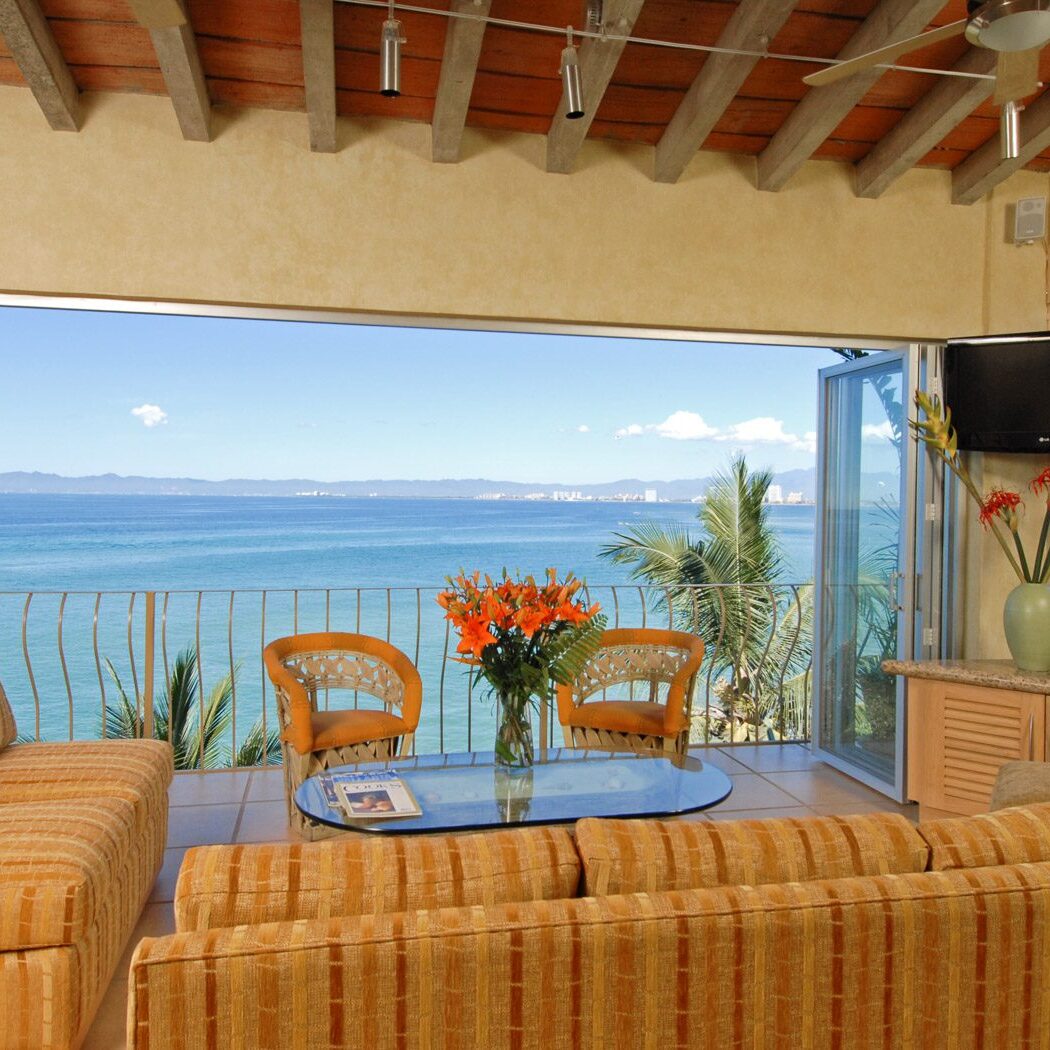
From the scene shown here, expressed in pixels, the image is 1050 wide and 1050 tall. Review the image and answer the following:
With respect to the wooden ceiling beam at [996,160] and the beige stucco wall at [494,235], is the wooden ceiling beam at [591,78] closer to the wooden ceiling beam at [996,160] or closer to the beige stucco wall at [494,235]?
the beige stucco wall at [494,235]

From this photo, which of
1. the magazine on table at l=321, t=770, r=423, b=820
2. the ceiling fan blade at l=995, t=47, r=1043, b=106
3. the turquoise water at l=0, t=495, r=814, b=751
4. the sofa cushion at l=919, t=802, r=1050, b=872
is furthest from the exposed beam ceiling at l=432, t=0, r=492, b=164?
the turquoise water at l=0, t=495, r=814, b=751

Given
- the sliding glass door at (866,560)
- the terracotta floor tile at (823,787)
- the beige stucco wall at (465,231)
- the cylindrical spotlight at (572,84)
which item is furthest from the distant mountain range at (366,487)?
the cylindrical spotlight at (572,84)

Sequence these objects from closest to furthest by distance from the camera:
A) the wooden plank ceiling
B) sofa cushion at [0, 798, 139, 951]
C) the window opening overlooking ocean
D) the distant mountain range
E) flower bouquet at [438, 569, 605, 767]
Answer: sofa cushion at [0, 798, 139, 951], flower bouquet at [438, 569, 605, 767], the wooden plank ceiling, the window opening overlooking ocean, the distant mountain range

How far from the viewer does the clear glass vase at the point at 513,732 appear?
3.09 m

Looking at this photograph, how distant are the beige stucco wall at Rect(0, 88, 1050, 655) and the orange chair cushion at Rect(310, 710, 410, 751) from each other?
5.45ft

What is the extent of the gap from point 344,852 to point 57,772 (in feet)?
6.51

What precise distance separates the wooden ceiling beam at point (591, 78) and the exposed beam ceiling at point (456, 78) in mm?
356

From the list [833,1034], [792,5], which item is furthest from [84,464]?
[833,1034]

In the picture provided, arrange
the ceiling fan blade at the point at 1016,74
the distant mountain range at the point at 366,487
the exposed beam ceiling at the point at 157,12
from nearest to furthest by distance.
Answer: the exposed beam ceiling at the point at 157,12 < the ceiling fan blade at the point at 1016,74 < the distant mountain range at the point at 366,487

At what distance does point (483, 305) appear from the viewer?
409 cm

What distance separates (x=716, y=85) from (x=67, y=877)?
3305mm

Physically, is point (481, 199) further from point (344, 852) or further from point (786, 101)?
point (344, 852)

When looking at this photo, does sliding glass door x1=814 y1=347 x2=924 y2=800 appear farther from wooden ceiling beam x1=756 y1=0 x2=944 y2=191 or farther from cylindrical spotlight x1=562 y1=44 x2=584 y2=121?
cylindrical spotlight x1=562 y1=44 x2=584 y2=121

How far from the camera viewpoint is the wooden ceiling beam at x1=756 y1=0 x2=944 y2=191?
127 inches
